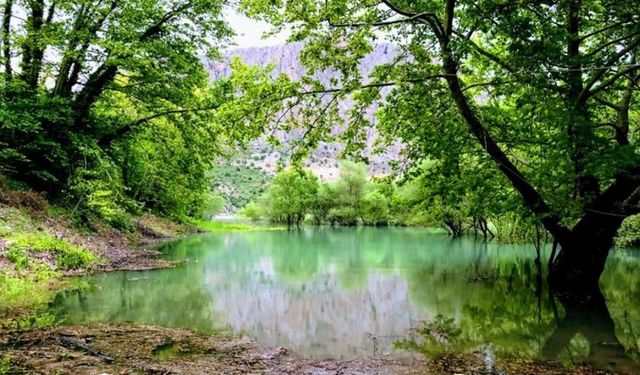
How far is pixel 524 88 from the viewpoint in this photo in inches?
432

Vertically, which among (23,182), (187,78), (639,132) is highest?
(187,78)

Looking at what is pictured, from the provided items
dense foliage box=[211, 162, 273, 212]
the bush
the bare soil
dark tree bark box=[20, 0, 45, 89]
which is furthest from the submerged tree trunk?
dense foliage box=[211, 162, 273, 212]

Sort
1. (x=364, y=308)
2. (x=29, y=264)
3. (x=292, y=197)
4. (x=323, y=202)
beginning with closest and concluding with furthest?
1. (x=364, y=308)
2. (x=29, y=264)
3. (x=292, y=197)
4. (x=323, y=202)

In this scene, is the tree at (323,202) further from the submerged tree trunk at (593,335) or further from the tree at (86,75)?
the submerged tree trunk at (593,335)

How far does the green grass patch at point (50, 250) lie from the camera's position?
528 inches

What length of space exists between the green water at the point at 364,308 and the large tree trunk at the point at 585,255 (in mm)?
650

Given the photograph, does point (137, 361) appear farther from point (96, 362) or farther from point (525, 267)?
point (525, 267)

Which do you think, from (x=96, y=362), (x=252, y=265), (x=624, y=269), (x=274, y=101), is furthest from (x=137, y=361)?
(x=624, y=269)

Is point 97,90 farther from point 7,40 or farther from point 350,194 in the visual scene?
point 350,194

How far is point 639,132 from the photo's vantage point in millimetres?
14812

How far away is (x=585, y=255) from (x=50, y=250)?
15106 mm

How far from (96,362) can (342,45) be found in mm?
8626

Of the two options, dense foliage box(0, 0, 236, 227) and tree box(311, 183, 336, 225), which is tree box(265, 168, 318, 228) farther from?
dense foliage box(0, 0, 236, 227)

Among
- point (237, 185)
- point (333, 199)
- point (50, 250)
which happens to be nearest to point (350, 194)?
point (333, 199)
